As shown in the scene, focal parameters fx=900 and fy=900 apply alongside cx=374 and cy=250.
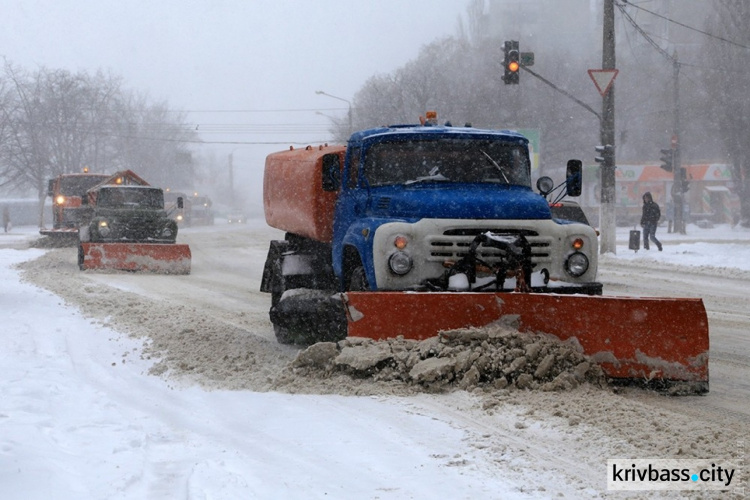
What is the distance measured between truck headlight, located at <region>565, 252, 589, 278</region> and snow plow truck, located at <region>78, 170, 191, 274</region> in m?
12.9

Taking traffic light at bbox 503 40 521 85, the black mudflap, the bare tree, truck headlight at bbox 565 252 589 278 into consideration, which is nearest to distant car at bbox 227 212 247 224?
the bare tree

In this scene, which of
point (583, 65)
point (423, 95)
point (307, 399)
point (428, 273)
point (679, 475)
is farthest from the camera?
point (583, 65)

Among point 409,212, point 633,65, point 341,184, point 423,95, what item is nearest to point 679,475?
point 409,212

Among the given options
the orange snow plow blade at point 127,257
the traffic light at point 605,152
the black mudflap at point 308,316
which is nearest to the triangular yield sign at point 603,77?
the traffic light at point 605,152

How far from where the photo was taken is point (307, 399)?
21.8 feet

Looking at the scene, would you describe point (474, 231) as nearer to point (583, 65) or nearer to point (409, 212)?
point (409, 212)

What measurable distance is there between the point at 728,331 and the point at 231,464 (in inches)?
276

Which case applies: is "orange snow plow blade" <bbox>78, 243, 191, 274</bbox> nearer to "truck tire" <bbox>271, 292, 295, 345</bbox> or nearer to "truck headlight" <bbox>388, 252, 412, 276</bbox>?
"truck tire" <bbox>271, 292, 295, 345</bbox>

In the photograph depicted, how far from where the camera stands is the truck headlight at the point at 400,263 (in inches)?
300

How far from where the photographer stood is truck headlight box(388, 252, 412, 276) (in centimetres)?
763

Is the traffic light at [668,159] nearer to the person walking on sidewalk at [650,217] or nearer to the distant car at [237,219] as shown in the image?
the person walking on sidewalk at [650,217]

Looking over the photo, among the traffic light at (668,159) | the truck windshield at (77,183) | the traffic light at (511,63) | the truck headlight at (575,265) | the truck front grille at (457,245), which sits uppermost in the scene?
the traffic light at (511,63)

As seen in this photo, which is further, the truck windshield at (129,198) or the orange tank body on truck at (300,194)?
the truck windshield at (129,198)

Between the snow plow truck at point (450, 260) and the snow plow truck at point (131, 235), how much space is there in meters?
9.42
